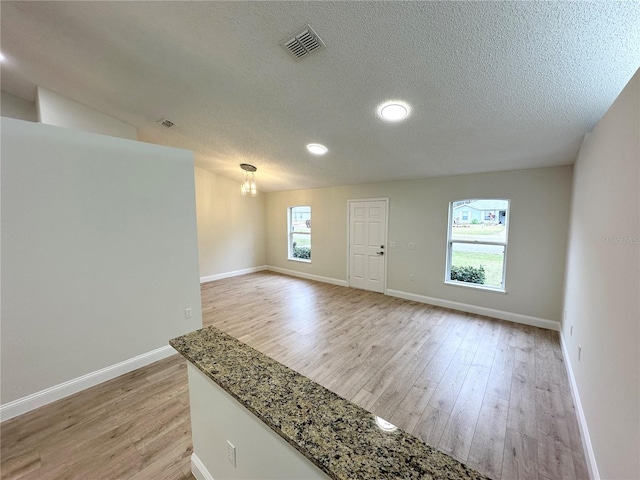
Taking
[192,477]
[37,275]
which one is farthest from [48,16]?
[192,477]

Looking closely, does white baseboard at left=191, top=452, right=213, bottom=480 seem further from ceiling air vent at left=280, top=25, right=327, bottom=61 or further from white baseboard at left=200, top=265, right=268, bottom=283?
white baseboard at left=200, top=265, right=268, bottom=283

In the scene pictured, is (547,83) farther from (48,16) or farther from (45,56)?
(45,56)

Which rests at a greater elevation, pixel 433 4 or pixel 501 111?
pixel 433 4

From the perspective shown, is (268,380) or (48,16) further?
(48,16)

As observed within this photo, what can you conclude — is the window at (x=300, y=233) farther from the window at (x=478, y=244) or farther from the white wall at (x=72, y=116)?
the white wall at (x=72, y=116)

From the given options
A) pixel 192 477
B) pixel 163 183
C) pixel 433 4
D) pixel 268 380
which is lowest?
pixel 192 477

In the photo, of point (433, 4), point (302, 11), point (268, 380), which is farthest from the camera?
point (302, 11)

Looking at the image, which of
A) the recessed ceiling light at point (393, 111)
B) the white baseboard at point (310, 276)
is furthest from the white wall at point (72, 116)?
the white baseboard at point (310, 276)

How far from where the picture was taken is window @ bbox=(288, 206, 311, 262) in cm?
678

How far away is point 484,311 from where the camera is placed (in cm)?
405

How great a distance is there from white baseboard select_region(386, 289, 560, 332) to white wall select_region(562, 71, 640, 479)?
171cm

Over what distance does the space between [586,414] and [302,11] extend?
345cm

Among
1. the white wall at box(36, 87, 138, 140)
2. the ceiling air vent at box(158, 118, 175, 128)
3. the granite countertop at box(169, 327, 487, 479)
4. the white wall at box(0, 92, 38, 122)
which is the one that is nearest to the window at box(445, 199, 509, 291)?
the granite countertop at box(169, 327, 487, 479)

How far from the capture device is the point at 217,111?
3102 mm
